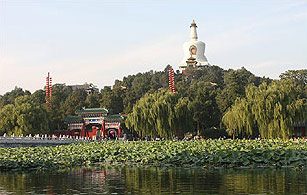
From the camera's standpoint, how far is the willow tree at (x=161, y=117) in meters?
38.9

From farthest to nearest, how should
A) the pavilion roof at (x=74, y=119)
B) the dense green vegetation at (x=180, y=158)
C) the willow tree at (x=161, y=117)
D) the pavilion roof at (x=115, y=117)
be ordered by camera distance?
1. the pavilion roof at (x=74, y=119)
2. the pavilion roof at (x=115, y=117)
3. the willow tree at (x=161, y=117)
4. the dense green vegetation at (x=180, y=158)

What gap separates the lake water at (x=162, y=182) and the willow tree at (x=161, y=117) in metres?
21.7

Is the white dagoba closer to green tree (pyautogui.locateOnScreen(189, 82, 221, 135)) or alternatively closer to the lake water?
green tree (pyautogui.locateOnScreen(189, 82, 221, 135))

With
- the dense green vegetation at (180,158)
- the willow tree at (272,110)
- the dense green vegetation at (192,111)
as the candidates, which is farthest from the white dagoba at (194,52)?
the dense green vegetation at (180,158)

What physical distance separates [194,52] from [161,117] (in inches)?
2032

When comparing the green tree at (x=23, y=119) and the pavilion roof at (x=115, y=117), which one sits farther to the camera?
the pavilion roof at (x=115, y=117)

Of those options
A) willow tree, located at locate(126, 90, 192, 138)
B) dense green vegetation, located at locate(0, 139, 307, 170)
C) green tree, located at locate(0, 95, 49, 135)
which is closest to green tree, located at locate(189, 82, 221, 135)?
willow tree, located at locate(126, 90, 192, 138)

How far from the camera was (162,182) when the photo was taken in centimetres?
1351

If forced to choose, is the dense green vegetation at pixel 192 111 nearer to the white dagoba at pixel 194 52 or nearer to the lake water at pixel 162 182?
the lake water at pixel 162 182

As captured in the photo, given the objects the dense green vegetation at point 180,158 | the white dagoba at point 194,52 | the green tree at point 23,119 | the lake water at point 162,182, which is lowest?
the lake water at point 162,182

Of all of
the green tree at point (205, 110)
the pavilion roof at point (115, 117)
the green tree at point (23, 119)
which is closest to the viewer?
the green tree at point (23, 119)

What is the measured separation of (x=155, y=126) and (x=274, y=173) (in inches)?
949

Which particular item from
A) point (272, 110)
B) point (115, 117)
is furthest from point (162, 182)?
point (115, 117)

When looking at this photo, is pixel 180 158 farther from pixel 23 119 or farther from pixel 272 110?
pixel 23 119
